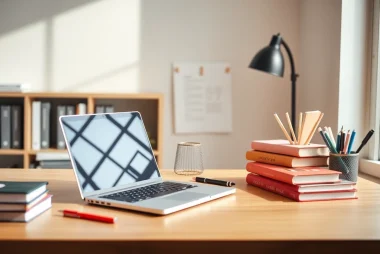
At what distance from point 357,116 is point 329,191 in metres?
1.30

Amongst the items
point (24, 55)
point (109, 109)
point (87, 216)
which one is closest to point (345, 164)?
point (87, 216)

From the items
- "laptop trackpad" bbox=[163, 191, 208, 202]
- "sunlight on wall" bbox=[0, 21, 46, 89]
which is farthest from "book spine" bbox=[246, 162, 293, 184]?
"sunlight on wall" bbox=[0, 21, 46, 89]

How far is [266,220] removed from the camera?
1047 mm

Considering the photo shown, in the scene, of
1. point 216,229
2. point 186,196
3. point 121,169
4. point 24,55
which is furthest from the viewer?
point 24,55

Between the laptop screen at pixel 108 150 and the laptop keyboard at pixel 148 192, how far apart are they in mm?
45

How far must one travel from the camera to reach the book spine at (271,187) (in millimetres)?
1262

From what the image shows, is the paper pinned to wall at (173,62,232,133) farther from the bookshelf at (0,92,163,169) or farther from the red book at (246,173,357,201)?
the red book at (246,173,357,201)

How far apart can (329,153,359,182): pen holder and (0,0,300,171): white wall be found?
77.4 inches

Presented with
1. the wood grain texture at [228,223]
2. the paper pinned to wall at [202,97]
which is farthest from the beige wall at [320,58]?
the wood grain texture at [228,223]

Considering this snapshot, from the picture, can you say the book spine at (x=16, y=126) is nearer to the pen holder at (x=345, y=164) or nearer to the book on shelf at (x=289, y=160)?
the book on shelf at (x=289, y=160)

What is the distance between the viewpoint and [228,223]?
1.02 m

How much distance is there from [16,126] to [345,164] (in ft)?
7.49

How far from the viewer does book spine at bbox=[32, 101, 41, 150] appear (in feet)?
10.0

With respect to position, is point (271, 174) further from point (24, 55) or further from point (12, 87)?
point (24, 55)
